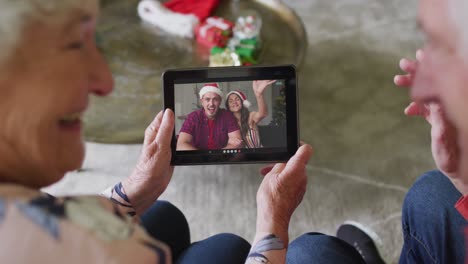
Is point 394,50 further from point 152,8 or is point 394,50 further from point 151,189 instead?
point 151,189

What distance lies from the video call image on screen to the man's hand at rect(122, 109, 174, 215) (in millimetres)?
41

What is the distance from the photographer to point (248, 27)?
1.60 metres

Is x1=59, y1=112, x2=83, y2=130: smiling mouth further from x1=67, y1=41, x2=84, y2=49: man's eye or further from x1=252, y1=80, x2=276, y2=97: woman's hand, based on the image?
x1=252, y1=80, x2=276, y2=97: woman's hand

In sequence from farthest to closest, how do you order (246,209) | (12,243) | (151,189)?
(246,209) < (151,189) < (12,243)

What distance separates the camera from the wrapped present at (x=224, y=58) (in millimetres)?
1505

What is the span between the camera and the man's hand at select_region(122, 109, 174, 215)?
1.00m

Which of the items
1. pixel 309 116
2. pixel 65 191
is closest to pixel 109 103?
pixel 65 191

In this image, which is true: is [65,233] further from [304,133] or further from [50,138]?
[304,133]

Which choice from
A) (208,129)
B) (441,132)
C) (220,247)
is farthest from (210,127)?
(441,132)

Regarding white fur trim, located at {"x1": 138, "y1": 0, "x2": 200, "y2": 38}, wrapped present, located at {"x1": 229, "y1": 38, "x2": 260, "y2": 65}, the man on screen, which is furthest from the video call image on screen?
white fur trim, located at {"x1": 138, "y1": 0, "x2": 200, "y2": 38}

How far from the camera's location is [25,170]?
55 cm

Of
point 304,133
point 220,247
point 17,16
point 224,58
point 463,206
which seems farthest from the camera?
point 304,133

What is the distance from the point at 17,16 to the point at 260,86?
2.12 feet

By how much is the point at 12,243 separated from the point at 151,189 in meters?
0.54
